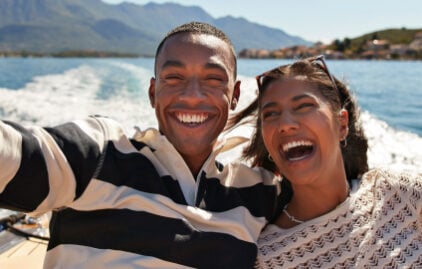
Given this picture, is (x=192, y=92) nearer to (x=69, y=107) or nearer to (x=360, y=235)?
(x=360, y=235)

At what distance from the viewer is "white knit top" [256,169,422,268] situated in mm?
1857

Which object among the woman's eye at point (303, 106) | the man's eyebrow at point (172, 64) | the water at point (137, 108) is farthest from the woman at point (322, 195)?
the water at point (137, 108)

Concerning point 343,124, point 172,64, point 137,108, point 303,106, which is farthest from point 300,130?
point 137,108

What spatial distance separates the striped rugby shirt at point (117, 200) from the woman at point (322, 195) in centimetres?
23

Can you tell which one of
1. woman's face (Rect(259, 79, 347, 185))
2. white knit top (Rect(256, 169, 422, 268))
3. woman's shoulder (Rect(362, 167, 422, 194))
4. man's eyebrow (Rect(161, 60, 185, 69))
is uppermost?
man's eyebrow (Rect(161, 60, 185, 69))

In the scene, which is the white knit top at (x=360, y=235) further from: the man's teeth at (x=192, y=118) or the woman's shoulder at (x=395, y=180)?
the man's teeth at (x=192, y=118)

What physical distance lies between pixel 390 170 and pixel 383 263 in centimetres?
50

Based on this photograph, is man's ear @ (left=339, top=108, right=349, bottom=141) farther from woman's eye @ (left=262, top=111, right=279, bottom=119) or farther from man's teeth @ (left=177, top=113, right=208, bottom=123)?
man's teeth @ (left=177, top=113, right=208, bottom=123)

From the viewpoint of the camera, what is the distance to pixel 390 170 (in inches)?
85.9

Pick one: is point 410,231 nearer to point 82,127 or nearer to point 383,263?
point 383,263

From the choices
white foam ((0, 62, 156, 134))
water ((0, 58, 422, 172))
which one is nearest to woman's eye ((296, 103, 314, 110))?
water ((0, 58, 422, 172))

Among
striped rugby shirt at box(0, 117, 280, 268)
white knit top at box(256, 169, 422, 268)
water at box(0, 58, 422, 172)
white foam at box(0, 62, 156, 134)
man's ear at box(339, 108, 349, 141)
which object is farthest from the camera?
white foam at box(0, 62, 156, 134)

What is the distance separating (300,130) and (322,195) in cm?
32

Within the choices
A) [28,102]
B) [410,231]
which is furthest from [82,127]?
[28,102]
